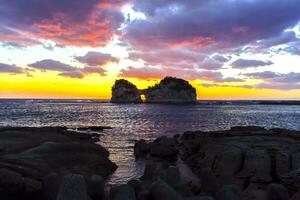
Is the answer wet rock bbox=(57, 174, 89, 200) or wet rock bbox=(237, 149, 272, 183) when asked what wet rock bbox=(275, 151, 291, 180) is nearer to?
wet rock bbox=(237, 149, 272, 183)

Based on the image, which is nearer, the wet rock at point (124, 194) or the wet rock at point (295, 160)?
the wet rock at point (124, 194)

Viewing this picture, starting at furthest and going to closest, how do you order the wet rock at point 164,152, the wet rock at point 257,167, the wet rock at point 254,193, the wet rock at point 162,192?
the wet rock at point 164,152 → the wet rock at point 257,167 → the wet rock at point 254,193 → the wet rock at point 162,192

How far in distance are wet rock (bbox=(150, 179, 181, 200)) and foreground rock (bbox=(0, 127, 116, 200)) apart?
250 cm

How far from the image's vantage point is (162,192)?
44.4 feet

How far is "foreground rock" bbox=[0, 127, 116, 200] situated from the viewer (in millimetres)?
15547

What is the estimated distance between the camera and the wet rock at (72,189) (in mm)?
11022

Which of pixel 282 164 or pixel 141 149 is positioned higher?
pixel 282 164

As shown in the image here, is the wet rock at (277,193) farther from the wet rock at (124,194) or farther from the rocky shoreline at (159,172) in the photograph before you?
the wet rock at (124,194)

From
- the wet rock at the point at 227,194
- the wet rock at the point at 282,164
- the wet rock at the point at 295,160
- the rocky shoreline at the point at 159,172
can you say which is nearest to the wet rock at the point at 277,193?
the rocky shoreline at the point at 159,172

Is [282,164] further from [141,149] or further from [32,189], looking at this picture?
[141,149]

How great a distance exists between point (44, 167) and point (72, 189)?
34.1 feet

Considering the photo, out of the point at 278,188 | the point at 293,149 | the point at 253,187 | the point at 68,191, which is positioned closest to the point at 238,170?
the point at 253,187

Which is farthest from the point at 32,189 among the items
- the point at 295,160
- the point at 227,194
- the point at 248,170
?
the point at 295,160

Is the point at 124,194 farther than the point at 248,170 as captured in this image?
No
